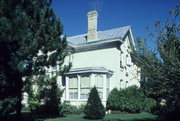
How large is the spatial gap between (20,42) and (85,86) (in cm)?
1189

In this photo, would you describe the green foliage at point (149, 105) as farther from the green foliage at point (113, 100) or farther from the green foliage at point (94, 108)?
the green foliage at point (94, 108)

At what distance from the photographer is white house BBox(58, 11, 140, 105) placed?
68.0ft

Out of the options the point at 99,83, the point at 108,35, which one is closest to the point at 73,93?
the point at 99,83

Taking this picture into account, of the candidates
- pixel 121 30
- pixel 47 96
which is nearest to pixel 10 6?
pixel 47 96

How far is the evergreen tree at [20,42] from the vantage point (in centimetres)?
973

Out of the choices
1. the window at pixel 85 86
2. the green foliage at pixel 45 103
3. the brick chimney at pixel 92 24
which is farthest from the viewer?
the brick chimney at pixel 92 24

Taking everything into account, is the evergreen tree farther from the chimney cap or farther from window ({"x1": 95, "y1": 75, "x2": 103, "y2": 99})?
the chimney cap

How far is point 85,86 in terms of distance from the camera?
824 inches

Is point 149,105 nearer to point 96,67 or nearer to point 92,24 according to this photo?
point 96,67

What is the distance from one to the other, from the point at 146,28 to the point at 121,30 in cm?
1486

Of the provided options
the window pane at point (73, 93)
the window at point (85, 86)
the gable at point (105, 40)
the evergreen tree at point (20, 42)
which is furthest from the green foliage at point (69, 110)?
the evergreen tree at point (20, 42)

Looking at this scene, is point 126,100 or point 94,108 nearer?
point 94,108

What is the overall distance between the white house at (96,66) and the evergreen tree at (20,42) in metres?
8.23

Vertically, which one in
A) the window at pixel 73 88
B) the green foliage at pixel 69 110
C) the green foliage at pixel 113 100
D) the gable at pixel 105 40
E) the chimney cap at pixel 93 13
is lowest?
the green foliage at pixel 69 110
